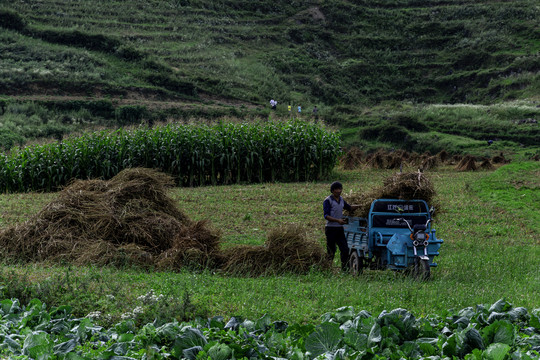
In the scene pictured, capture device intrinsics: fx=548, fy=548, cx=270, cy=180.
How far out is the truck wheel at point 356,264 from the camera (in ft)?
30.3

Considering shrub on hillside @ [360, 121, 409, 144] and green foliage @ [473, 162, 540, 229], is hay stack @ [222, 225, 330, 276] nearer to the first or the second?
green foliage @ [473, 162, 540, 229]

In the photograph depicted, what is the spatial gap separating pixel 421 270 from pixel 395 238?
63 cm

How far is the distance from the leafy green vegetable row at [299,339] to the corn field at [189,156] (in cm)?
1465

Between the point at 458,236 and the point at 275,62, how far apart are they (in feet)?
187

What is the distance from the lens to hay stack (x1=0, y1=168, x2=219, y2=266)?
9.73 m

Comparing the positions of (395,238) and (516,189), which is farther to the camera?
(516,189)

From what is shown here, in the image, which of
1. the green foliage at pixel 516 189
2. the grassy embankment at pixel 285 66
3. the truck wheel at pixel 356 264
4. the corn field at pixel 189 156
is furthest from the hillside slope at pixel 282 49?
the truck wheel at pixel 356 264

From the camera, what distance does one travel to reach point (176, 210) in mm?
11906

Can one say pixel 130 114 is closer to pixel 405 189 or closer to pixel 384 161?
pixel 384 161

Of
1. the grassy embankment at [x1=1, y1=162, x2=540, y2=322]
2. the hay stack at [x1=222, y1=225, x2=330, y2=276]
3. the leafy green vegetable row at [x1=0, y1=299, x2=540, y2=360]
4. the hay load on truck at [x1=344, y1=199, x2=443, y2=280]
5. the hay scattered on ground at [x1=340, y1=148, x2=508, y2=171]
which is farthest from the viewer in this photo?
the hay scattered on ground at [x1=340, y1=148, x2=508, y2=171]

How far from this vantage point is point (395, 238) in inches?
345

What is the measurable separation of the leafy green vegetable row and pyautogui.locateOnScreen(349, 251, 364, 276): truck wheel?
340cm

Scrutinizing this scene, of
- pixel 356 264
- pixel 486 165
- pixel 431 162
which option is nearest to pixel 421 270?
pixel 356 264

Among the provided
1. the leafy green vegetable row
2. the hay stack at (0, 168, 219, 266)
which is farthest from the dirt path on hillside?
the leafy green vegetable row
